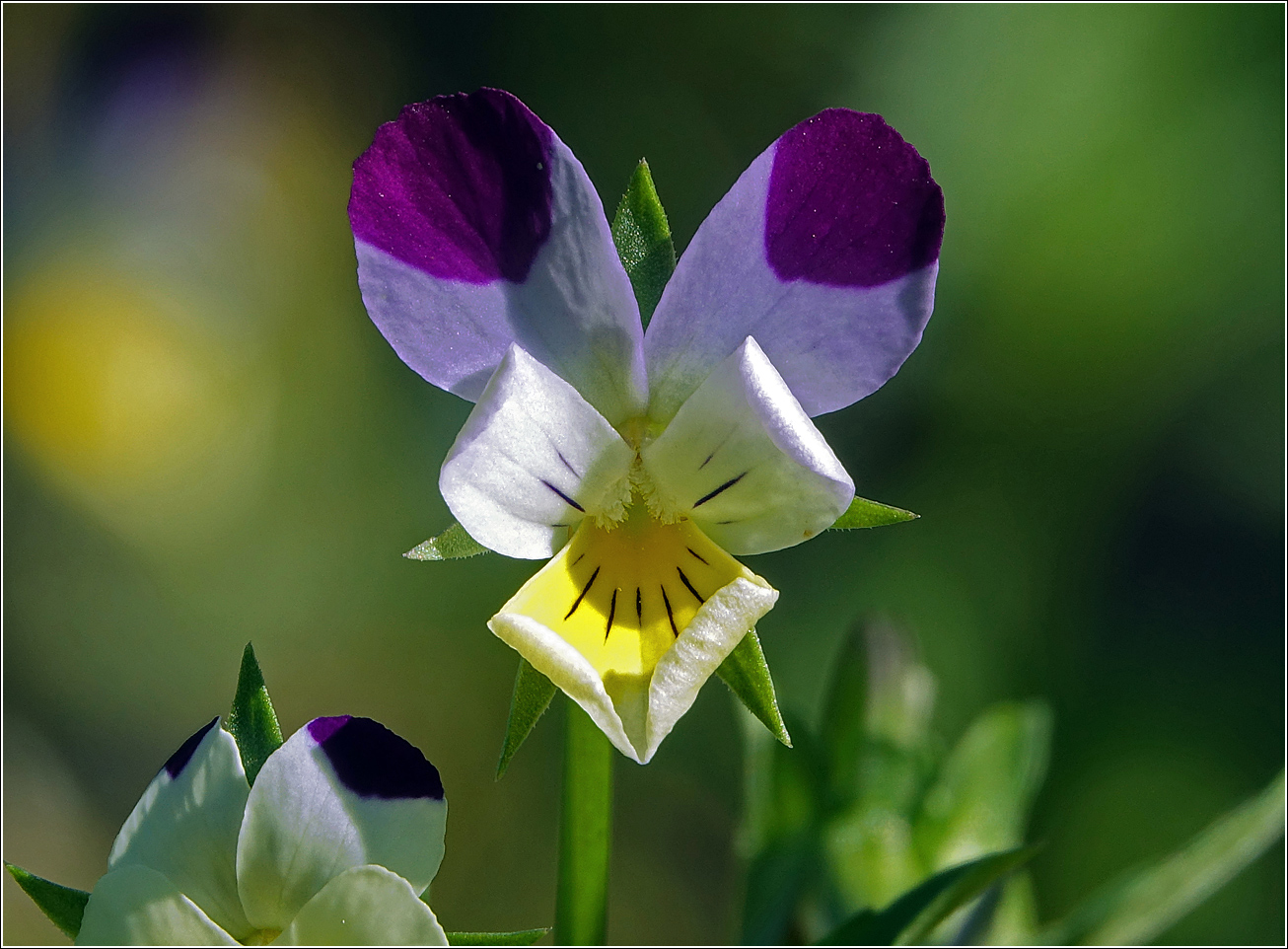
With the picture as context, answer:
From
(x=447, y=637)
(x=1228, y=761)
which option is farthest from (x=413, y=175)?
(x=1228, y=761)

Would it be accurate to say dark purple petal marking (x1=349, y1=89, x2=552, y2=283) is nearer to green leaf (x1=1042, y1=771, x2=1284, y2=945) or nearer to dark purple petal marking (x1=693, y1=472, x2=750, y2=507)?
dark purple petal marking (x1=693, y1=472, x2=750, y2=507)

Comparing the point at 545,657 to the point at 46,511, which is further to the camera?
the point at 46,511

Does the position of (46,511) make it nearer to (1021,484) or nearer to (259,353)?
(259,353)

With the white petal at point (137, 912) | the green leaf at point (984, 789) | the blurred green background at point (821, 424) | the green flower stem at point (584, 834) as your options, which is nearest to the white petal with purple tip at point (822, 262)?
the green flower stem at point (584, 834)

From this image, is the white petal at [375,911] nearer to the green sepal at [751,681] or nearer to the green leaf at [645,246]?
the green sepal at [751,681]

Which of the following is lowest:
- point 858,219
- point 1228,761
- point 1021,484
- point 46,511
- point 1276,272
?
point 46,511

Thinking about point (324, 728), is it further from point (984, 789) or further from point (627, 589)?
point (984, 789)

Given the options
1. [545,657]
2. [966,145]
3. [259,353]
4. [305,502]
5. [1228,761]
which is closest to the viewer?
[545,657]

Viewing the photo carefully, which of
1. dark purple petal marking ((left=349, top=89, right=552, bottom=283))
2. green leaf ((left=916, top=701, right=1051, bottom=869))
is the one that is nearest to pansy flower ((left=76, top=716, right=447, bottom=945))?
dark purple petal marking ((left=349, top=89, right=552, bottom=283))
